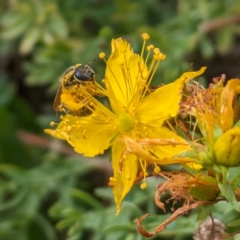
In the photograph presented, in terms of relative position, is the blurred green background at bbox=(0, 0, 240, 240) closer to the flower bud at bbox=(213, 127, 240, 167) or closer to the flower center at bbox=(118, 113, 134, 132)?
the flower center at bbox=(118, 113, 134, 132)

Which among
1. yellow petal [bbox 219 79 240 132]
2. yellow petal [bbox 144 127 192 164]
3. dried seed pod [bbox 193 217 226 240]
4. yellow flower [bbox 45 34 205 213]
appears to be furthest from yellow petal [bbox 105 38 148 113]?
dried seed pod [bbox 193 217 226 240]

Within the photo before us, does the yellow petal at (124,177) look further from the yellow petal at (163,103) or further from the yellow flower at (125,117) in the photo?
the yellow petal at (163,103)

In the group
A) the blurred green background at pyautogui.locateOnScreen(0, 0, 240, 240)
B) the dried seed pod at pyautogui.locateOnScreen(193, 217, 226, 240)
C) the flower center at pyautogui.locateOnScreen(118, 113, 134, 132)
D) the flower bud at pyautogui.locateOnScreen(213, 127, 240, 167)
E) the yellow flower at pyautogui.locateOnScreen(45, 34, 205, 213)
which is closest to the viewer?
the flower bud at pyautogui.locateOnScreen(213, 127, 240, 167)

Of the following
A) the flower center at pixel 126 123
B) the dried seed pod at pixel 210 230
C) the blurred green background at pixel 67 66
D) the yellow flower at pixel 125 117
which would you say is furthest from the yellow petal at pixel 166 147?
the blurred green background at pixel 67 66

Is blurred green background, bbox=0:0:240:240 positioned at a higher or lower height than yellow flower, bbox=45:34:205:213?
lower

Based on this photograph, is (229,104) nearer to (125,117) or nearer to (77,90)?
(125,117)

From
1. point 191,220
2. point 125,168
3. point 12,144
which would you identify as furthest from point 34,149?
Answer: point 125,168

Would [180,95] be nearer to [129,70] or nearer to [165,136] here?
[165,136]

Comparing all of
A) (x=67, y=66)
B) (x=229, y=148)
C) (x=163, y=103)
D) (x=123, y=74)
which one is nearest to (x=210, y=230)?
(x=229, y=148)
